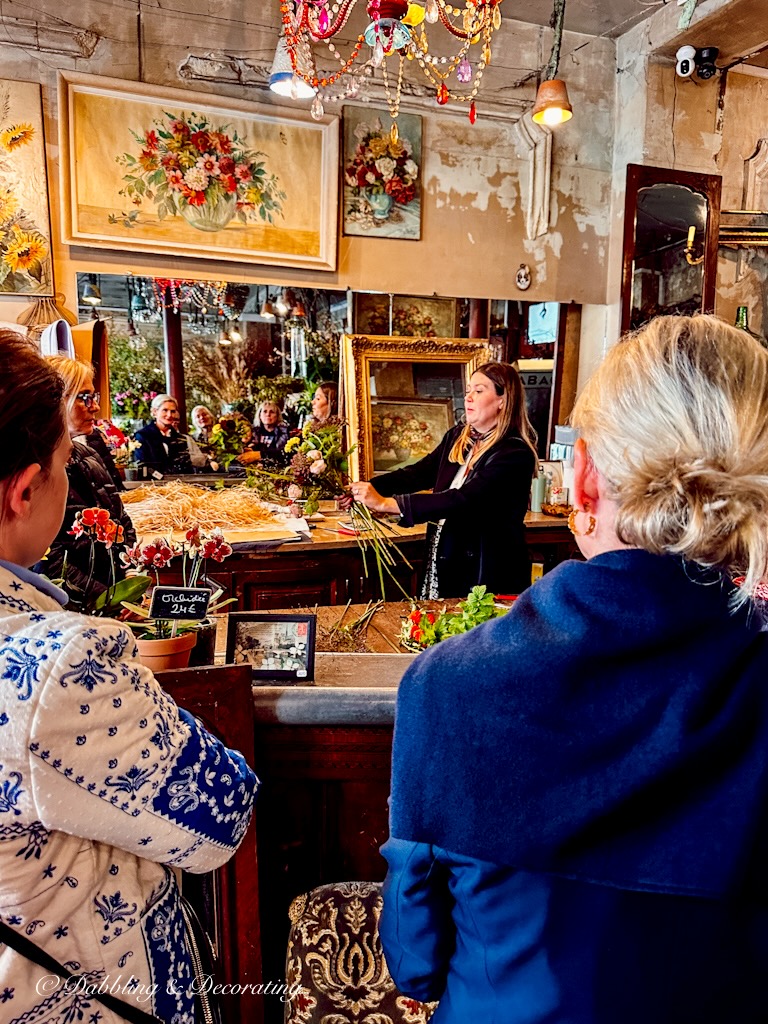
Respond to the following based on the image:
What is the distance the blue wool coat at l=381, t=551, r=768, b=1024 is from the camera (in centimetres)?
70

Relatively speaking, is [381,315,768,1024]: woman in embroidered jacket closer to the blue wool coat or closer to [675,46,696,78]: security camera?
the blue wool coat

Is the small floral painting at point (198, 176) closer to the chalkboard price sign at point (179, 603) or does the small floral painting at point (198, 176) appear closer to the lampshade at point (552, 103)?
Answer: the lampshade at point (552, 103)

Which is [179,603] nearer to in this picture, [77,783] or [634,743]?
[77,783]

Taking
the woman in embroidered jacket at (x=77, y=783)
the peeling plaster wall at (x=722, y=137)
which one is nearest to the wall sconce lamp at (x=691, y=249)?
the peeling plaster wall at (x=722, y=137)

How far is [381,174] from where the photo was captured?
4.04 metres

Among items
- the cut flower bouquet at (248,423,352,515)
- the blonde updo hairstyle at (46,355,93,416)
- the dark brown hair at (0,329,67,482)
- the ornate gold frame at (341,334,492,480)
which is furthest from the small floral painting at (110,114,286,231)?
the dark brown hair at (0,329,67,482)

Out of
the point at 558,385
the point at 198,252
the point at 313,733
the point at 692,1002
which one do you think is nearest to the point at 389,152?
the point at 198,252

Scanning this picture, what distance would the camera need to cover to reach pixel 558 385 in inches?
182

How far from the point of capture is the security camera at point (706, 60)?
4031 millimetres

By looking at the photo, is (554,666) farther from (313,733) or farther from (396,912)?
(313,733)

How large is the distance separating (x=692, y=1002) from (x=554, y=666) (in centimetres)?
41

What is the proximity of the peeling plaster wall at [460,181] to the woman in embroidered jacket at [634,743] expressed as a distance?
3.55 meters

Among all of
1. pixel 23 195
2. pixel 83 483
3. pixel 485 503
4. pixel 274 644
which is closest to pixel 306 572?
pixel 485 503

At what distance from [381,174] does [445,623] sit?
3.25 metres
